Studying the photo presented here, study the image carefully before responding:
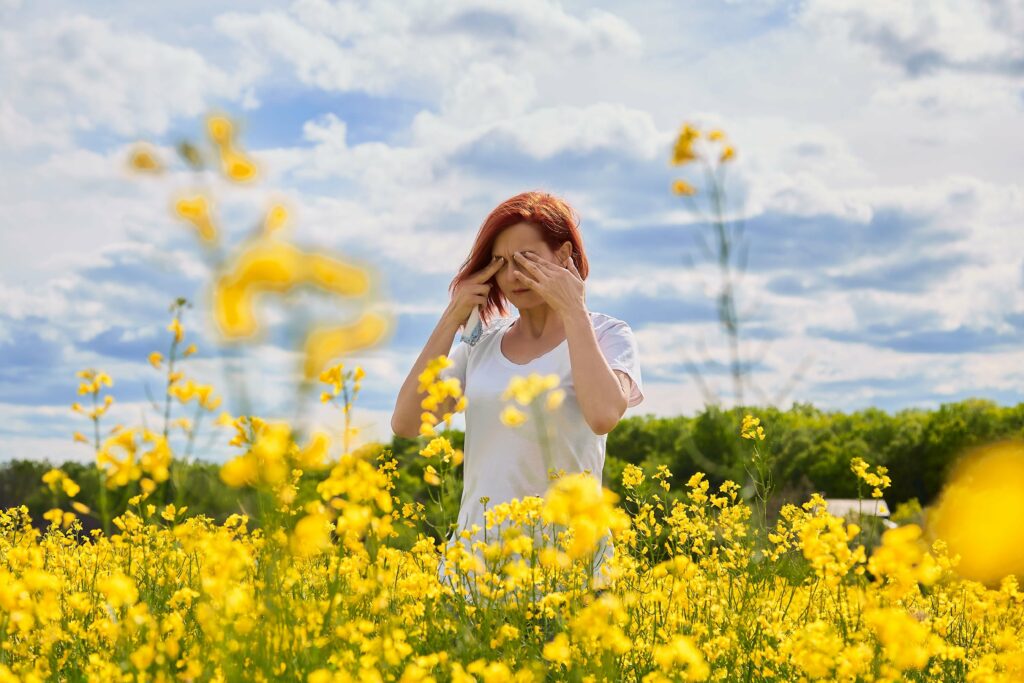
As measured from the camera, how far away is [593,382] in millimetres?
3570

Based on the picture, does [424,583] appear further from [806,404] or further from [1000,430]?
[806,404]

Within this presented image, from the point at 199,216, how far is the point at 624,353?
2302mm

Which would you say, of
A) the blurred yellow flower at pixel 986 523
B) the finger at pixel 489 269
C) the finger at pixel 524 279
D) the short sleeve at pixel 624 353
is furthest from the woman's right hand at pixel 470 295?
the blurred yellow flower at pixel 986 523

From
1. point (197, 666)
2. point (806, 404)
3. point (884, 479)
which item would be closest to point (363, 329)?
point (197, 666)

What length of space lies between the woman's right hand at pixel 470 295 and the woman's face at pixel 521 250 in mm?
119

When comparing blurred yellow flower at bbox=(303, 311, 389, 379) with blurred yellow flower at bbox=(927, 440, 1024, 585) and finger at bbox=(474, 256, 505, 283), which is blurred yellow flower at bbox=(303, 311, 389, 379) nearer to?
finger at bbox=(474, 256, 505, 283)

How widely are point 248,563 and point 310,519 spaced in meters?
0.73

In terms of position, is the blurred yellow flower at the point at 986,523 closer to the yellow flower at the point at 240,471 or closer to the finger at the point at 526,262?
the finger at the point at 526,262

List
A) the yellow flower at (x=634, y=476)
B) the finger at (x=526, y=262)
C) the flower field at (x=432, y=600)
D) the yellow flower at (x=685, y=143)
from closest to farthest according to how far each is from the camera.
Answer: the flower field at (x=432, y=600)
the yellow flower at (x=685, y=143)
the finger at (x=526, y=262)
the yellow flower at (x=634, y=476)

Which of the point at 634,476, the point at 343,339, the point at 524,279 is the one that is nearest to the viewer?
the point at 343,339

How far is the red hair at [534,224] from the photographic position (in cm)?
394

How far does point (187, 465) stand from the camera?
8.14 ft

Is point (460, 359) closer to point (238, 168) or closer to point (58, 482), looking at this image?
point (58, 482)

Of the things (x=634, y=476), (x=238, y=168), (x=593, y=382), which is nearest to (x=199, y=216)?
(x=238, y=168)
